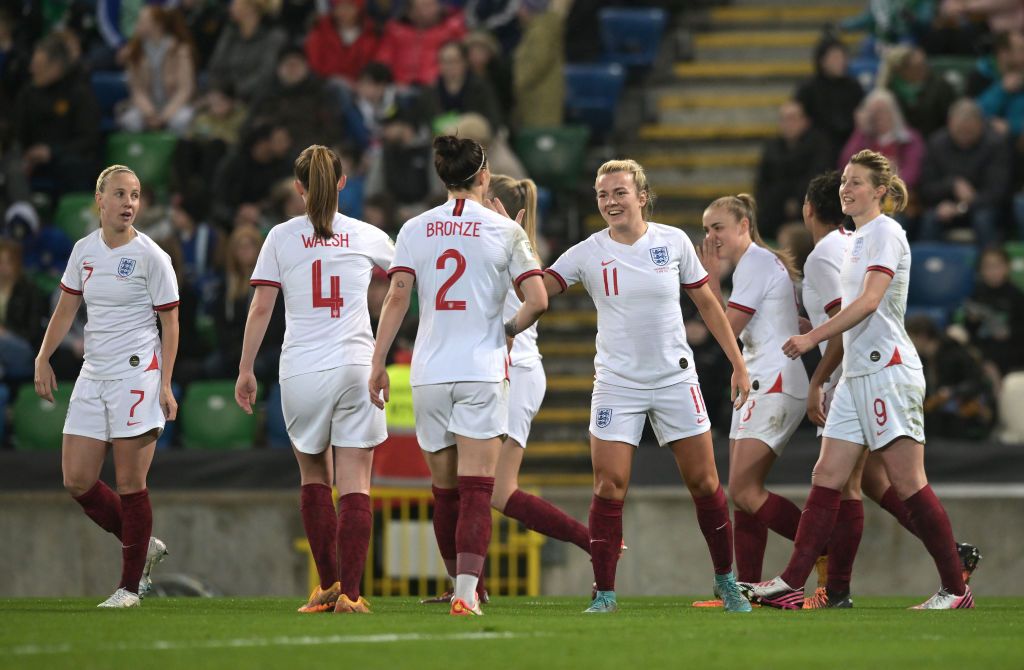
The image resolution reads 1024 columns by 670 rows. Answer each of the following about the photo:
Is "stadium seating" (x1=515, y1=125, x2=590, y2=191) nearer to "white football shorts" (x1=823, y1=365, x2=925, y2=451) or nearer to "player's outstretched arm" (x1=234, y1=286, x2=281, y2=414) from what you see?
"white football shorts" (x1=823, y1=365, x2=925, y2=451)

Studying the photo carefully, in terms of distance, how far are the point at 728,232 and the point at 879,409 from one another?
1.32m

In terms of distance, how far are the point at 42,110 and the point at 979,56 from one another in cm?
893

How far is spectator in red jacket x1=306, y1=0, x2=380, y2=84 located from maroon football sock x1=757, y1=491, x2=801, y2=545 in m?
9.49

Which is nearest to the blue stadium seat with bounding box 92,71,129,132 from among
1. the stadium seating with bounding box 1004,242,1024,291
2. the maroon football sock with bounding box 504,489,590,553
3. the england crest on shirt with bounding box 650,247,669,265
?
the stadium seating with bounding box 1004,242,1024,291

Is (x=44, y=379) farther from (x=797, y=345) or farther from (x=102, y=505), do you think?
(x=797, y=345)

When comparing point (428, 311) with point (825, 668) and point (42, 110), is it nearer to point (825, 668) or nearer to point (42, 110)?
point (825, 668)

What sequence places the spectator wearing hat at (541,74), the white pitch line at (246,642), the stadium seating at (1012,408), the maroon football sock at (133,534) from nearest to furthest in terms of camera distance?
the white pitch line at (246,642)
the maroon football sock at (133,534)
the stadium seating at (1012,408)
the spectator wearing hat at (541,74)

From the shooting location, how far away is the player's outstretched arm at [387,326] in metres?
7.95

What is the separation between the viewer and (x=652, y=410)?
27.6ft

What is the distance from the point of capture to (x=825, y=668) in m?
6.20

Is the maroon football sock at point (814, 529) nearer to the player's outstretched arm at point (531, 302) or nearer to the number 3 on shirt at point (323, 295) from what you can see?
the player's outstretched arm at point (531, 302)

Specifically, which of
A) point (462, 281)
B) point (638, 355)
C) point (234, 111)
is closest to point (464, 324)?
point (462, 281)

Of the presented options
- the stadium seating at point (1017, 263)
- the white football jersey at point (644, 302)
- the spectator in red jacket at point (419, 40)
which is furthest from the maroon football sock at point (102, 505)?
the spectator in red jacket at point (419, 40)

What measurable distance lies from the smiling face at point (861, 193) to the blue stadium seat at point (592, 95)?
8.28m
